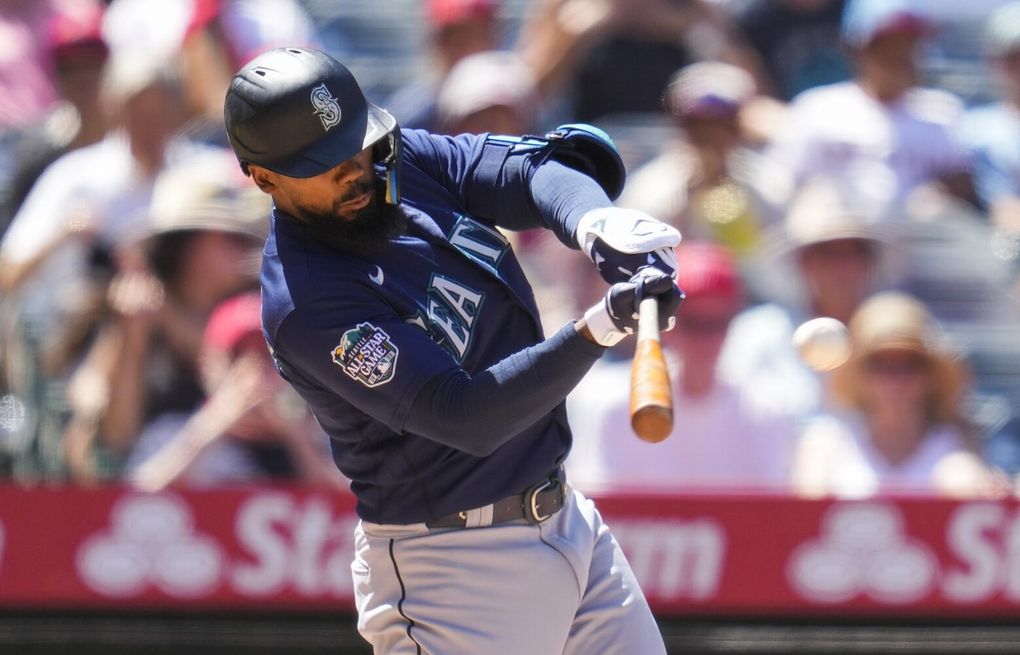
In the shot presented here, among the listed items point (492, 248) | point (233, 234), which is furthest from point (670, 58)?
point (492, 248)

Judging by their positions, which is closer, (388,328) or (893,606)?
(388,328)

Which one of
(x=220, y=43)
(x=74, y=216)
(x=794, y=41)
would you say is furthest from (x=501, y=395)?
(x=794, y=41)

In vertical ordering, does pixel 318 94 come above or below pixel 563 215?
above

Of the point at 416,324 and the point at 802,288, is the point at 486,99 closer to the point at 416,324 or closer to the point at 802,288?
the point at 802,288

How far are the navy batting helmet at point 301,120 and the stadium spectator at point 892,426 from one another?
2333mm

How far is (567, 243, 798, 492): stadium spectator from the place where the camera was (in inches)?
168

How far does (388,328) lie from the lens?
2250 millimetres

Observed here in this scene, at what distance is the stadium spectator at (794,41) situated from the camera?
5.31 metres

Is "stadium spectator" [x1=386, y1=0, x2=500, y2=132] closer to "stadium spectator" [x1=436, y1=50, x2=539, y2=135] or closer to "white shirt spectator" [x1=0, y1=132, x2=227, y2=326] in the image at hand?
"stadium spectator" [x1=436, y1=50, x2=539, y2=135]

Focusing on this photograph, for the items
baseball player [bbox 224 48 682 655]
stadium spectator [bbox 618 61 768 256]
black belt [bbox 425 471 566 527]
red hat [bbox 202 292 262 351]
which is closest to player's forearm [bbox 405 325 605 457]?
baseball player [bbox 224 48 682 655]

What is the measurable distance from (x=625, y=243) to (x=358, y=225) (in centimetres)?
45

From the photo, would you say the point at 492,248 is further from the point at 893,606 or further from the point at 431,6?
the point at 431,6

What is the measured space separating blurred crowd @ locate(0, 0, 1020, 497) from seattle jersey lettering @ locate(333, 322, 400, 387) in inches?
80.7

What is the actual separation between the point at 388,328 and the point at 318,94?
0.39 metres
